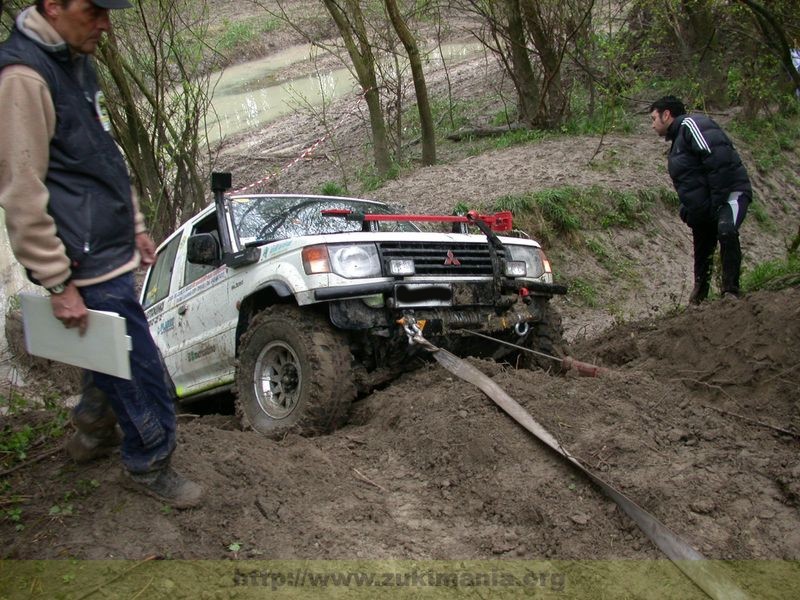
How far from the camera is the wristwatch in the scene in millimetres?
2719

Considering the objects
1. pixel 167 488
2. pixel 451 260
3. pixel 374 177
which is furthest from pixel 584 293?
pixel 167 488

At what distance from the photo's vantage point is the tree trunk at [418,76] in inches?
464

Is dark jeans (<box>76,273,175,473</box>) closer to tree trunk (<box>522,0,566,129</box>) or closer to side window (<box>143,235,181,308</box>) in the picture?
side window (<box>143,235,181,308</box>)

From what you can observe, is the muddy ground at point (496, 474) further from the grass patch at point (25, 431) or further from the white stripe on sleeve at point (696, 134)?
the white stripe on sleeve at point (696, 134)

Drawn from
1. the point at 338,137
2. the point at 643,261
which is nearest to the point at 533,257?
the point at 643,261

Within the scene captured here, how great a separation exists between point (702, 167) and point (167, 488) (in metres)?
5.21

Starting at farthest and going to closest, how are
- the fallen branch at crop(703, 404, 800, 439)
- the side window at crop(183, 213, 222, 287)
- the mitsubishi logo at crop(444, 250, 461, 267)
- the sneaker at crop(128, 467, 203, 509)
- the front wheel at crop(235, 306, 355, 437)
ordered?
the side window at crop(183, 213, 222, 287) < the mitsubishi logo at crop(444, 250, 461, 267) < the front wheel at crop(235, 306, 355, 437) < the fallen branch at crop(703, 404, 800, 439) < the sneaker at crop(128, 467, 203, 509)

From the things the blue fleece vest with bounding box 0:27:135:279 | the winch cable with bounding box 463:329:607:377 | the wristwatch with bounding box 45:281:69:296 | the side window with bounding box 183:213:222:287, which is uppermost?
the blue fleece vest with bounding box 0:27:135:279

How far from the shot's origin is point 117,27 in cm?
1250

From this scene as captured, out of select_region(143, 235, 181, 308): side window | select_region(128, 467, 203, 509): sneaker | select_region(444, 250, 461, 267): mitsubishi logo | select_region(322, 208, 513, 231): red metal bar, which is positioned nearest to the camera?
select_region(128, 467, 203, 509): sneaker

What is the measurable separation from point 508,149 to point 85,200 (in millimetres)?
10475

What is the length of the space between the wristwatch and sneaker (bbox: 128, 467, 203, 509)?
2.87 feet

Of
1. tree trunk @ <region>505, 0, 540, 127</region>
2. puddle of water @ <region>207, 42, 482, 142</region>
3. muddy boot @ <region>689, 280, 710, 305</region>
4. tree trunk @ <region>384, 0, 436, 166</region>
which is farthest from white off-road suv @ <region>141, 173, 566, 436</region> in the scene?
puddle of water @ <region>207, 42, 482, 142</region>

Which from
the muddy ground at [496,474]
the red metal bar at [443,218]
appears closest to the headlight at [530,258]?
the red metal bar at [443,218]
